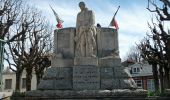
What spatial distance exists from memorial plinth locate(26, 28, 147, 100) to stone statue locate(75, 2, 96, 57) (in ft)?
1.05

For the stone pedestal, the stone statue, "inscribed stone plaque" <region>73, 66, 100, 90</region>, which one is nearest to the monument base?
"inscribed stone plaque" <region>73, 66, 100, 90</region>

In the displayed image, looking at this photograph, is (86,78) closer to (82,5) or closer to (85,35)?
(85,35)

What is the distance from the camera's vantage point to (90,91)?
1266 cm

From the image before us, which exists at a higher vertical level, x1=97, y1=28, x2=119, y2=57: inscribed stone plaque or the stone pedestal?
x1=97, y1=28, x2=119, y2=57: inscribed stone plaque

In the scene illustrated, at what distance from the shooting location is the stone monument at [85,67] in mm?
12797

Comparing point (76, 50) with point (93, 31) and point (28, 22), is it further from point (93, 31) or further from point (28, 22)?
point (28, 22)

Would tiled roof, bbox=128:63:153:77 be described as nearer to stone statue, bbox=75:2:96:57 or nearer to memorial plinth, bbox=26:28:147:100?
memorial plinth, bbox=26:28:147:100

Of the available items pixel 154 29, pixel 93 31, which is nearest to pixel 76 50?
pixel 93 31

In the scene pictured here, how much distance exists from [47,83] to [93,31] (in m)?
3.60

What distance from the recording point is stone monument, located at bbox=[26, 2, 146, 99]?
12797mm

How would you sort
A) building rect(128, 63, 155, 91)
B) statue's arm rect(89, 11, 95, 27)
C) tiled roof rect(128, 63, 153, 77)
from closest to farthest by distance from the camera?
statue's arm rect(89, 11, 95, 27), building rect(128, 63, 155, 91), tiled roof rect(128, 63, 153, 77)

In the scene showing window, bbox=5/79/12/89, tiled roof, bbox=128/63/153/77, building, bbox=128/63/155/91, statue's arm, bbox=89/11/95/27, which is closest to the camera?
statue's arm, bbox=89/11/95/27

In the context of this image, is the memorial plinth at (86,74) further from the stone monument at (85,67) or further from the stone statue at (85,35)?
the stone statue at (85,35)

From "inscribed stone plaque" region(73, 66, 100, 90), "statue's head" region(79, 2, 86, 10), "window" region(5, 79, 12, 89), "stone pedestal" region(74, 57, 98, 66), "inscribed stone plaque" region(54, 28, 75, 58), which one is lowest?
"window" region(5, 79, 12, 89)
